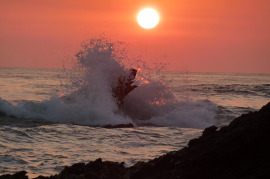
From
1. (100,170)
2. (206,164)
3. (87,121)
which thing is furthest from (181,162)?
(87,121)

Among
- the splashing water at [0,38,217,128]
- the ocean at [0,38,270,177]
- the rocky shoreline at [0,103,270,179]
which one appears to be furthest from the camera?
the splashing water at [0,38,217,128]

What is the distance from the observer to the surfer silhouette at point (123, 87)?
14609mm

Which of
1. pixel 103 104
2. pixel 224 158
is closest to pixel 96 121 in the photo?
pixel 103 104

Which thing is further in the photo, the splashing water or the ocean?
the splashing water

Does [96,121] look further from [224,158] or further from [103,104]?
[224,158]

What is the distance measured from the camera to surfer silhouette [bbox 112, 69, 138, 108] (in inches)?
575

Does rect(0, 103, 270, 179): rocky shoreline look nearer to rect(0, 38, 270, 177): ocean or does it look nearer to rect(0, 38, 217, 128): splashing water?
rect(0, 38, 270, 177): ocean

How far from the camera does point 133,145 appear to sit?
8.62 metres

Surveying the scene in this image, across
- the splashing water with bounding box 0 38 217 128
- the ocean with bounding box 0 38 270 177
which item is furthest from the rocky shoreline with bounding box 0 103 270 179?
the splashing water with bounding box 0 38 217 128

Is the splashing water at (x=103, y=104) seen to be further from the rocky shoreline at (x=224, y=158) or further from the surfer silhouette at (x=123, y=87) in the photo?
the rocky shoreline at (x=224, y=158)

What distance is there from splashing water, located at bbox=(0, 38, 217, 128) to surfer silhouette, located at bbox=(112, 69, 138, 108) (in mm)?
154

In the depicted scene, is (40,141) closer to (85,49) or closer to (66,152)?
(66,152)

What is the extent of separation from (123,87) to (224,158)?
36.0ft

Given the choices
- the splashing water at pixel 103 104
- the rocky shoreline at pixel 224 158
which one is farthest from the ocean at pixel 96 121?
the rocky shoreline at pixel 224 158
